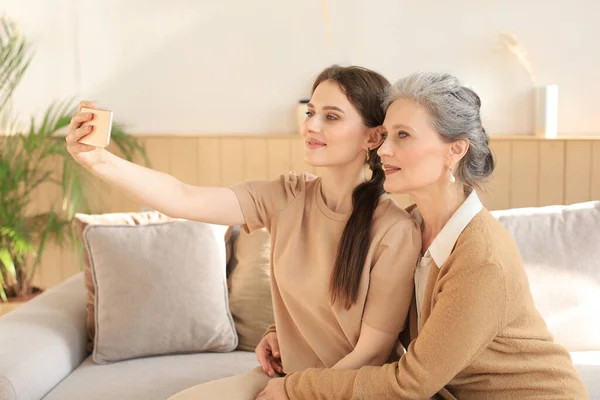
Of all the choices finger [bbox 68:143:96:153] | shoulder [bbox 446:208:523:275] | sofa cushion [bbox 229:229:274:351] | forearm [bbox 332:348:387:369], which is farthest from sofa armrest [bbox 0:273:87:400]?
shoulder [bbox 446:208:523:275]

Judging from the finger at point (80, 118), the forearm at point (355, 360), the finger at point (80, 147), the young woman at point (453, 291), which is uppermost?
the finger at point (80, 118)

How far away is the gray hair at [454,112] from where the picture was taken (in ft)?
5.90

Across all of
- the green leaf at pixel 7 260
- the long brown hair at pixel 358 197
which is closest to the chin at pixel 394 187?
the long brown hair at pixel 358 197

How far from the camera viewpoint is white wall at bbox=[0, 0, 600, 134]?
11.2ft

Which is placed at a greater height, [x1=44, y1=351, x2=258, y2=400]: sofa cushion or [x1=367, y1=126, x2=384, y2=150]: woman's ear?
[x1=367, y1=126, x2=384, y2=150]: woman's ear

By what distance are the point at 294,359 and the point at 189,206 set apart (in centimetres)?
45

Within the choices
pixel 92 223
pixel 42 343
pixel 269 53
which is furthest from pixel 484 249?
pixel 269 53

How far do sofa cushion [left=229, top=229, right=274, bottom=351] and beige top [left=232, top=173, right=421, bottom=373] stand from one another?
2.63 feet

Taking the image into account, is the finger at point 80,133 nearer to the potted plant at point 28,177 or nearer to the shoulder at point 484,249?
the shoulder at point 484,249

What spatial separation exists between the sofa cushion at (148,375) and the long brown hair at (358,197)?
839mm

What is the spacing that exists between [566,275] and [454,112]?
3.74 feet

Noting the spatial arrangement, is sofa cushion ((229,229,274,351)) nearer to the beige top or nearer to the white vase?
the beige top

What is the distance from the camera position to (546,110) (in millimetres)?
3348

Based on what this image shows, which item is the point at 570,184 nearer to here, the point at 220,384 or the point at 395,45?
the point at 395,45
